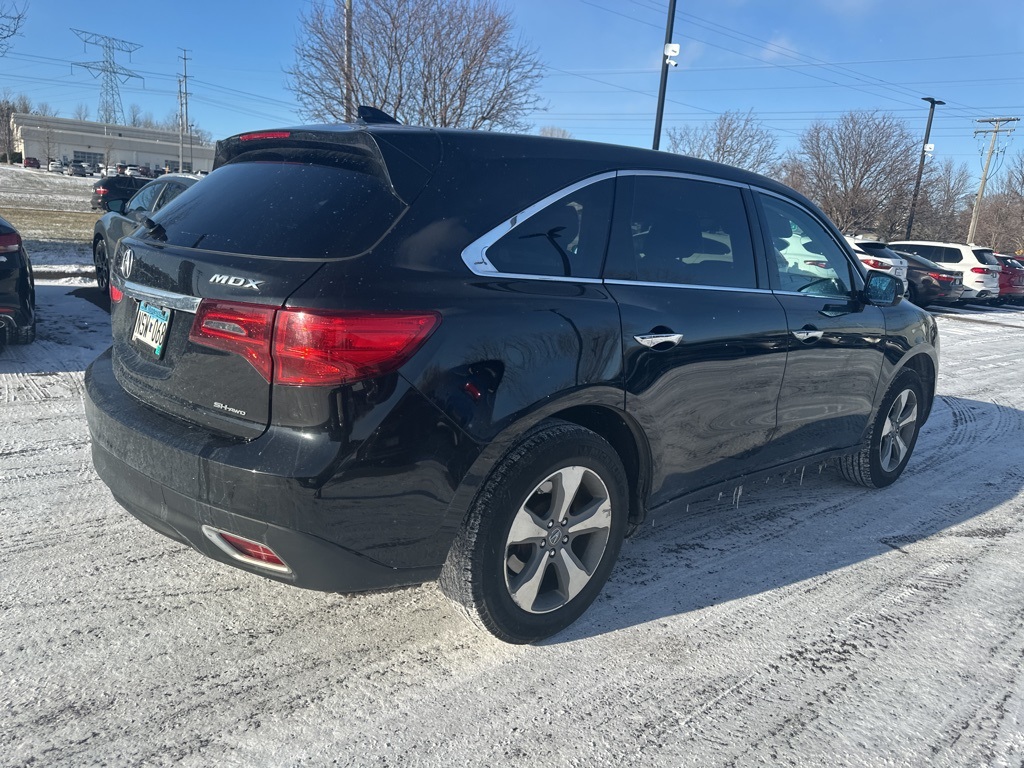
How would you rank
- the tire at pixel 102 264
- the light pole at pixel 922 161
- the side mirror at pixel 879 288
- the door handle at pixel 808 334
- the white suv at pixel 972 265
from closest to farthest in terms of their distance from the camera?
the door handle at pixel 808 334 < the side mirror at pixel 879 288 < the tire at pixel 102 264 < the white suv at pixel 972 265 < the light pole at pixel 922 161

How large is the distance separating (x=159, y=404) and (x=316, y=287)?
0.81 m

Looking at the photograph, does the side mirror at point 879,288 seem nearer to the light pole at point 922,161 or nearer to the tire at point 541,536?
the tire at point 541,536

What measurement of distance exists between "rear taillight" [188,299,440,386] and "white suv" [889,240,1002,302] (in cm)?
2079

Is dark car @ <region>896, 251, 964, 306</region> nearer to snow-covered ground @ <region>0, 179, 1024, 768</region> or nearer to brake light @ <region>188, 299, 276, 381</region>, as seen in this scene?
snow-covered ground @ <region>0, 179, 1024, 768</region>

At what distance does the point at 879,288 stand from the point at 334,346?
3383 millimetres

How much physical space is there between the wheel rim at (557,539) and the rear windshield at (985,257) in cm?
2149

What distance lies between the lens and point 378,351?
2.23 m

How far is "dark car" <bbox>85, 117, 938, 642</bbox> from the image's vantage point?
2254 millimetres

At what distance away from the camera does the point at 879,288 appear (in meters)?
4.33

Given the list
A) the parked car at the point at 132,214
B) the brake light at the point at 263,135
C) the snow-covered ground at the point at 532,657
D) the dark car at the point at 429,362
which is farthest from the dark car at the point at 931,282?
the brake light at the point at 263,135

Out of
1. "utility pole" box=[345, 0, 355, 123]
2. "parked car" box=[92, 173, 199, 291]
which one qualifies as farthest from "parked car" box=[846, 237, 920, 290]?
"parked car" box=[92, 173, 199, 291]

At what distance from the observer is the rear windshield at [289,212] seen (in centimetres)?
239

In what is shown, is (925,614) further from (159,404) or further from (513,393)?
(159,404)

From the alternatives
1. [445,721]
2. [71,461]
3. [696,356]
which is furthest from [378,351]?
[71,461]
